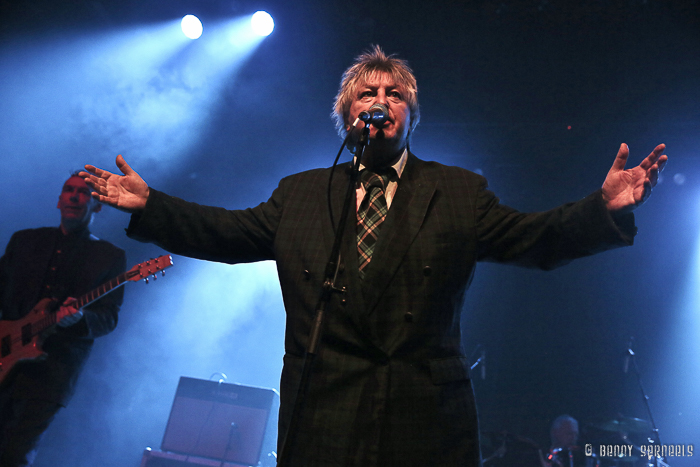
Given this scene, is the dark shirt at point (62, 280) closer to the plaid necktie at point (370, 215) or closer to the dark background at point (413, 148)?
the dark background at point (413, 148)

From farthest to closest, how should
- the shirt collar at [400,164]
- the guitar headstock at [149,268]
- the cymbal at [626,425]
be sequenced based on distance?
the cymbal at [626,425] < the guitar headstock at [149,268] < the shirt collar at [400,164]

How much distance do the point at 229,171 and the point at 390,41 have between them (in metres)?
2.99

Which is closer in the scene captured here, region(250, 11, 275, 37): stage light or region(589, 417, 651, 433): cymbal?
region(589, 417, 651, 433): cymbal

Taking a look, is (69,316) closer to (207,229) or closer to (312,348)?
(207,229)

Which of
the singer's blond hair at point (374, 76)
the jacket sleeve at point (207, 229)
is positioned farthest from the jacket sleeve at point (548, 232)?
the jacket sleeve at point (207, 229)

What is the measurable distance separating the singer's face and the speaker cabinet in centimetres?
356

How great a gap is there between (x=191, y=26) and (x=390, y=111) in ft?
15.5

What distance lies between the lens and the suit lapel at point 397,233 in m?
1.51

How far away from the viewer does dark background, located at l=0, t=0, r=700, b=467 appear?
530 cm

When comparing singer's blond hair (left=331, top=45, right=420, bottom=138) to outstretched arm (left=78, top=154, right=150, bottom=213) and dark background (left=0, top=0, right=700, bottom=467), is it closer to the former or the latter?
outstretched arm (left=78, top=154, right=150, bottom=213)

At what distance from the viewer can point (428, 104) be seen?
6.52 metres

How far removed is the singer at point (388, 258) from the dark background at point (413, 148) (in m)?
3.93

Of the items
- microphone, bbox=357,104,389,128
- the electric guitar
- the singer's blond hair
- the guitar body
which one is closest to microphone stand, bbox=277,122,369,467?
microphone, bbox=357,104,389,128

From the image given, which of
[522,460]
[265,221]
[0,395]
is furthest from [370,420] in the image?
[522,460]
